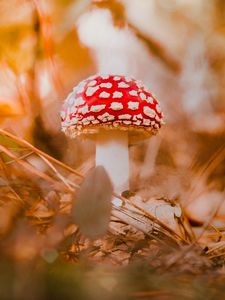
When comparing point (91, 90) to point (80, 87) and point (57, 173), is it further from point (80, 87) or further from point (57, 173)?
point (57, 173)

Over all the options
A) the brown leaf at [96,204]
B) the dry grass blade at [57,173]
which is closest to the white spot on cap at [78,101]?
the dry grass blade at [57,173]

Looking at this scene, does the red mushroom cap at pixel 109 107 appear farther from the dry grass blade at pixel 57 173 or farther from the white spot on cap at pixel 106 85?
the dry grass blade at pixel 57 173

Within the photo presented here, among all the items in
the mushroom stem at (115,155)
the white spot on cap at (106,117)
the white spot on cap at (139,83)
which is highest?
the white spot on cap at (139,83)

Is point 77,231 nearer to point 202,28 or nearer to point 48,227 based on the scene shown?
point 48,227

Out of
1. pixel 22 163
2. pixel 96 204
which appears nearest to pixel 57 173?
pixel 22 163

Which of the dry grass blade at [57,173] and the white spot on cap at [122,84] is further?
the white spot on cap at [122,84]

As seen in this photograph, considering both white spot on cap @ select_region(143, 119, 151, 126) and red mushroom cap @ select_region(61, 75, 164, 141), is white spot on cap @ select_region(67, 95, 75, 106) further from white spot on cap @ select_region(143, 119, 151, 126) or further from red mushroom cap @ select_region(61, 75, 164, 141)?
white spot on cap @ select_region(143, 119, 151, 126)
